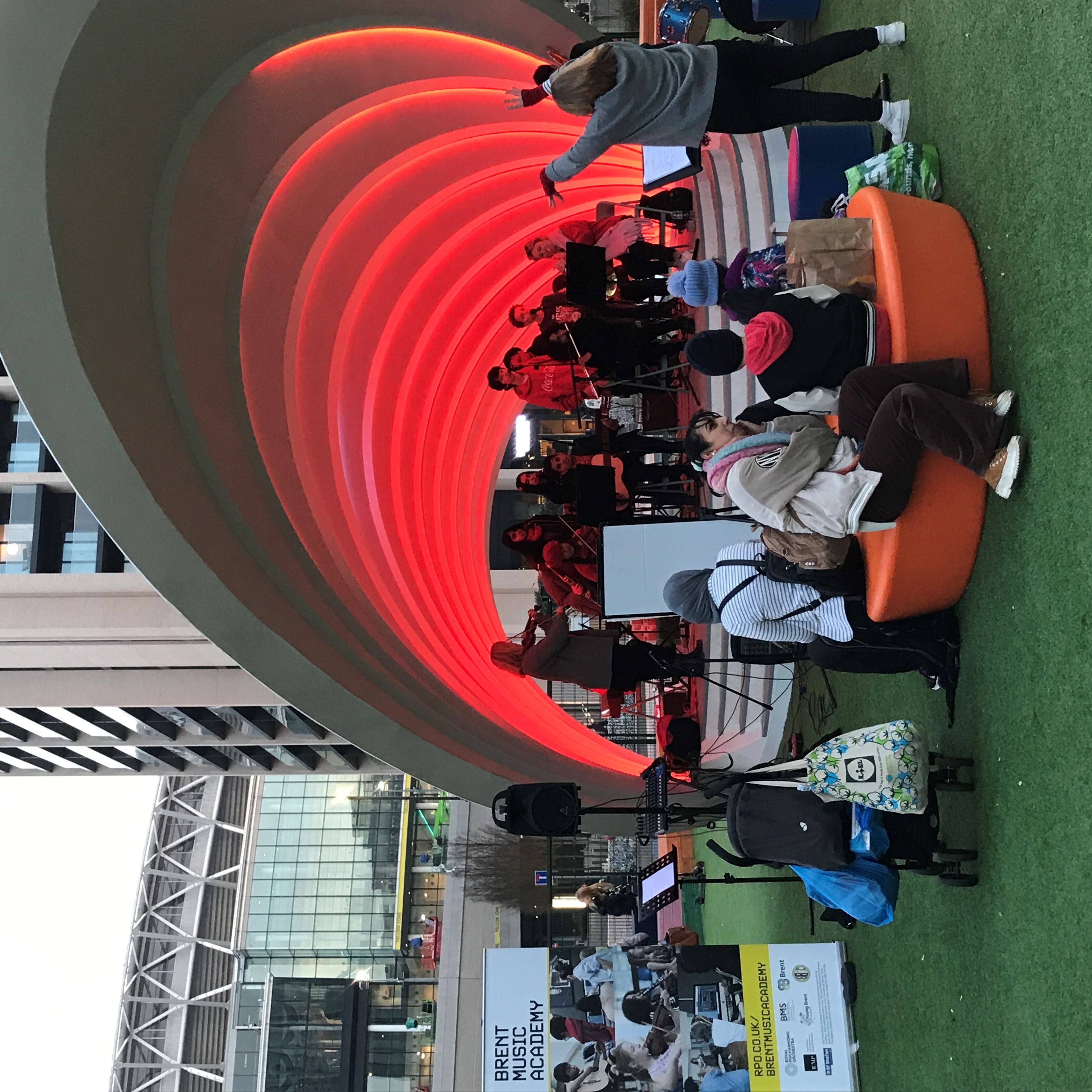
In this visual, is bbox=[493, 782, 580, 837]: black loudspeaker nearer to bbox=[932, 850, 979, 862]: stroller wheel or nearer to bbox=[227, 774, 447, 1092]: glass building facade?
bbox=[932, 850, 979, 862]: stroller wheel

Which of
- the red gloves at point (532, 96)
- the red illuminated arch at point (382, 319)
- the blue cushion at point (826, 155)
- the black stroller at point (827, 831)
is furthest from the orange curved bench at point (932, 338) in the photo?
the red illuminated arch at point (382, 319)

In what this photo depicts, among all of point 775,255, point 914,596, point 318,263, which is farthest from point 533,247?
point 914,596

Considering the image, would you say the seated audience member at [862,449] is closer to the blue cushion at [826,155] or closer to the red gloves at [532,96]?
the blue cushion at [826,155]

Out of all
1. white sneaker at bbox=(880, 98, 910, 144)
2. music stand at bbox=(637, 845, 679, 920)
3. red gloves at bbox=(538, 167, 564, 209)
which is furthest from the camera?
music stand at bbox=(637, 845, 679, 920)

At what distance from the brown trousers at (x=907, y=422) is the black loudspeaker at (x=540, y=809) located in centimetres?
299

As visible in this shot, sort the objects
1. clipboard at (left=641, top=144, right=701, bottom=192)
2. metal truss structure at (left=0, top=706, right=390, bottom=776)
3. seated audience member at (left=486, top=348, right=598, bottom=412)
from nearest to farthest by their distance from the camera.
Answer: clipboard at (left=641, top=144, right=701, bottom=192) → seated audience member at (left=486, top=348, right=598, bottom=412) → metal truss structure at (left=0, top=706, right=390, bottom=776)

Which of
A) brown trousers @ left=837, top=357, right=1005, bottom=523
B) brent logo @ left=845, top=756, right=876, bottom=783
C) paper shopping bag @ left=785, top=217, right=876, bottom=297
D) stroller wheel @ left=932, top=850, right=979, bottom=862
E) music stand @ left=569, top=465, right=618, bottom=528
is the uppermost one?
music stand @ left=569, top=465, right=618, bottom=528

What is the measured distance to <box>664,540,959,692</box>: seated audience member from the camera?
4.54 m

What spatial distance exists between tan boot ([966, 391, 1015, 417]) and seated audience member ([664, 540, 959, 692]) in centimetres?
117

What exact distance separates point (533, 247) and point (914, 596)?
738 cm

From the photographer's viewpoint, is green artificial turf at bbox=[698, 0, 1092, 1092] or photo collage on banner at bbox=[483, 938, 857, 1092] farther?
photo collage on banner at bbox=[483, 938, 857, 1092]

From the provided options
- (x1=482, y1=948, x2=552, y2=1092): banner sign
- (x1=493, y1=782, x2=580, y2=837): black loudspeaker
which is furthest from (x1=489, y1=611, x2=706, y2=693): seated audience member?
(x1=482, y1=948, x2=552, y2=1092): banner sign

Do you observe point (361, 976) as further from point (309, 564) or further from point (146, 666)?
point (309, 564)

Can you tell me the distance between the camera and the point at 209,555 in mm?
4977
